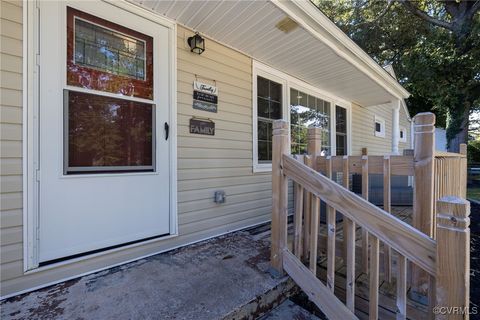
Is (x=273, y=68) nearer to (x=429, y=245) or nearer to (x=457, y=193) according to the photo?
(x=457, y=193)

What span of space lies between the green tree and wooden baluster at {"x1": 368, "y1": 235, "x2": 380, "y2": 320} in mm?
11810

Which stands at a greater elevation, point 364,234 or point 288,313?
point 364,234

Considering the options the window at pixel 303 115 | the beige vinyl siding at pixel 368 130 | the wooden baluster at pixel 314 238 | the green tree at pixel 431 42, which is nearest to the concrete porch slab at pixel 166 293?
the wooden baluster at pixel 314 238

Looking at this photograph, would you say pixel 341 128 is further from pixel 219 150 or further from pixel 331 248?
pixel 331 248

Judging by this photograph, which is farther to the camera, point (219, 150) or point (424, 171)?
point (219, 150)

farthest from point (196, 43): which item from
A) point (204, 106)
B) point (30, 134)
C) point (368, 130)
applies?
point (368, 130)

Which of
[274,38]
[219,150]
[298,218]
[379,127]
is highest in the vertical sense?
[274,38]

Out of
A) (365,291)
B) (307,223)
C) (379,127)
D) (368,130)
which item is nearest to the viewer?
(365,291)

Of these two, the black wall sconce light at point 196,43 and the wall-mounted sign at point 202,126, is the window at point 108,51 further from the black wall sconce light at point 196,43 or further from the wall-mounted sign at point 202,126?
the wall-mounted sign at point 202,126

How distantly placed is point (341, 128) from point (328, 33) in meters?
3.38

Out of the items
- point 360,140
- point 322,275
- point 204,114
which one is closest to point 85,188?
point 204,114

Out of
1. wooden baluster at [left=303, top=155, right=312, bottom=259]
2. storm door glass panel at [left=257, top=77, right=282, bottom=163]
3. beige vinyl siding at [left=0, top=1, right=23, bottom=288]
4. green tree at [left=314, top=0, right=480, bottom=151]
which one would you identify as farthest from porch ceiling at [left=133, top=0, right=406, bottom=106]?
green tree at [left=314, top=0, right=480, bottom=151]

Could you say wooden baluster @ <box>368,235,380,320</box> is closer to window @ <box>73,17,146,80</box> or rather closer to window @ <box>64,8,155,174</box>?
window @ <box>64,8,155,174</box>

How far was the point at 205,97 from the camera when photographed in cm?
290
